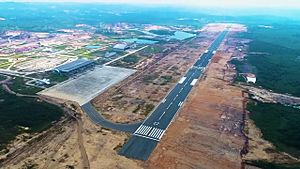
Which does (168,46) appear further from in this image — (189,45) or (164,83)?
(164,83)

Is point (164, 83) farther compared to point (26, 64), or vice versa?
point (26, 64)

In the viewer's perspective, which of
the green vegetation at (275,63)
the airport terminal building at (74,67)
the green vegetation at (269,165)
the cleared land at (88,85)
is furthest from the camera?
the airport terminal building at (74,67)

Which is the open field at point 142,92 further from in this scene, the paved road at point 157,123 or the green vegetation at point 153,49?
the green vegetation at point 153,49

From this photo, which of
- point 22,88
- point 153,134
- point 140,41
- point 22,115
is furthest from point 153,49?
point 153,134

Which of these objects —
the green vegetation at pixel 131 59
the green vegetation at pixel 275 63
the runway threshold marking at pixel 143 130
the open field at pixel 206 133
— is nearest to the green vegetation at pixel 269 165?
the open field at pixel 206 133

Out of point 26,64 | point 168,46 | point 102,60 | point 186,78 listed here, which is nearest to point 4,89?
point 26,64

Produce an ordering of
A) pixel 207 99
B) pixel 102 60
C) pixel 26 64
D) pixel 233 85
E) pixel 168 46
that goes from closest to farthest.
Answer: pixel 207 99 < pixel 233 85 < pixel 26 64 < pixel 102 60 < pixel 168 46
